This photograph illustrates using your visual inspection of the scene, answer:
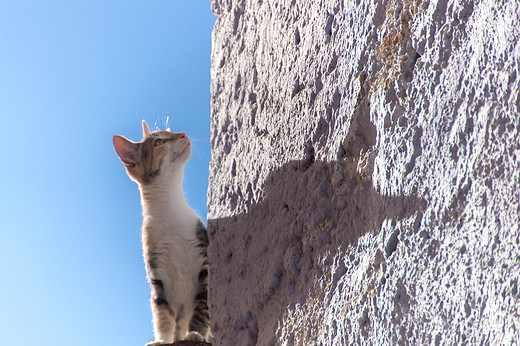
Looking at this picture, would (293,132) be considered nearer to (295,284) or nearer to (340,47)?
(340,47)

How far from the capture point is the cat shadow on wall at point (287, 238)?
1369 mm

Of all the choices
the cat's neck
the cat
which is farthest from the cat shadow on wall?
the cat's neck

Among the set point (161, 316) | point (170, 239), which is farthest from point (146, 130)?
point (161, 316)

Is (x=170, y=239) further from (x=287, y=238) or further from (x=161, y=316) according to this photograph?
(x=287, y=238)

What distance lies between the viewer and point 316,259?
1480 millimetres

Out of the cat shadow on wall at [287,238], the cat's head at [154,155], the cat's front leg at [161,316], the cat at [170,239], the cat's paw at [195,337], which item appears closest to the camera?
the cat shadow on wall at [287,238]

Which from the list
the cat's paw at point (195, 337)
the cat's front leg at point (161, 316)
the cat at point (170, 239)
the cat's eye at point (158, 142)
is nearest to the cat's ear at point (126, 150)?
the cat at point (170, 239)

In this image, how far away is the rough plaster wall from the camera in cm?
99

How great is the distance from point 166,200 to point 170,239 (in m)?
0.33

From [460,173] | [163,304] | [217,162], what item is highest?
[217,162]

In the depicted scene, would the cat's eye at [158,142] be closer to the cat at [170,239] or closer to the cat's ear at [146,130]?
the cat at [170,239]

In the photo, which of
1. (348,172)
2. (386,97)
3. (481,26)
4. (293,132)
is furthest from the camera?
(293,132)

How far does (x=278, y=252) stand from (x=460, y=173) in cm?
72

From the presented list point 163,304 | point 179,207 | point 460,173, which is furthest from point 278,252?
point 179,207
